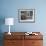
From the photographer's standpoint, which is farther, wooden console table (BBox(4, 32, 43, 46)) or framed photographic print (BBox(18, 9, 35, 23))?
framed photographic print (BBox(18, 9, 35, 23))

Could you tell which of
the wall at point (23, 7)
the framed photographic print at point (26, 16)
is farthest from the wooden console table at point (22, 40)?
the framed photographic print at point (26, 16)

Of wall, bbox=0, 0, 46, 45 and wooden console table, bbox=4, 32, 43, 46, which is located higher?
wall, bbox=0, 0, 46, 45

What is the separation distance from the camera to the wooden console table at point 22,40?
3969 mm

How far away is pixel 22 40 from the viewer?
399cm

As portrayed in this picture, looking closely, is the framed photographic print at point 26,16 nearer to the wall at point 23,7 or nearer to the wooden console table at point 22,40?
the wall at point 23,7

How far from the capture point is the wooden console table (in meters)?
3.97

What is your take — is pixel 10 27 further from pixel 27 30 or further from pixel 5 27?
pixel 27 30

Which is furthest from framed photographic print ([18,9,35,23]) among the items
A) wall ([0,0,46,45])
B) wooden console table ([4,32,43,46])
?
wooden console table ([4,32,43,46])

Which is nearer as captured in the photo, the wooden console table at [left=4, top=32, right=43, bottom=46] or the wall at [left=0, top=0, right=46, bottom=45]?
the wooden console table at [left=4, top=32, right=43, bottom=46]

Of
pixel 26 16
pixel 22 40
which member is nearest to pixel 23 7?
pixel 26 16

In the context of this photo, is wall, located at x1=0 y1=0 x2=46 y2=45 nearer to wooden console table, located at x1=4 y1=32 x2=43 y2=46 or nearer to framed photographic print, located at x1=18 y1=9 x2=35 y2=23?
framed photographic print, located at x1=18 y1=9 x2=35 y2=23

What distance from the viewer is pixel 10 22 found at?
4.15 meters

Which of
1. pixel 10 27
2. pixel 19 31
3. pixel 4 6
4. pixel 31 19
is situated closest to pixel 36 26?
pixel 31 19

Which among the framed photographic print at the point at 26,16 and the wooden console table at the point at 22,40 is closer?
the wooden console table at the point at 22,40
